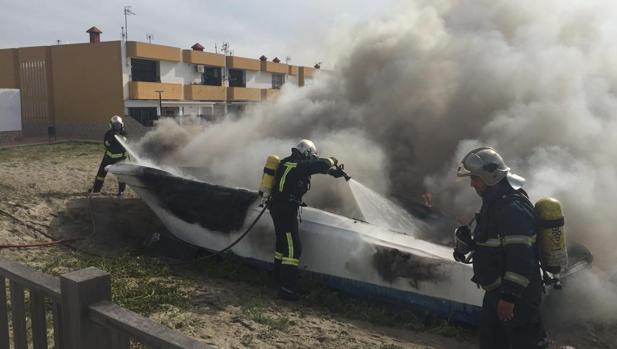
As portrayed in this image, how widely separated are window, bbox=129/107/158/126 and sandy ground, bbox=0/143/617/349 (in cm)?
1315

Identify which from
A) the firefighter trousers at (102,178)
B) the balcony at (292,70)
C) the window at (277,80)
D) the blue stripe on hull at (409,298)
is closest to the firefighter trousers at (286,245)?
the blue stripe on hull at (409,298)

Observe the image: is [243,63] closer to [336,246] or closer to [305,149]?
[305,149]

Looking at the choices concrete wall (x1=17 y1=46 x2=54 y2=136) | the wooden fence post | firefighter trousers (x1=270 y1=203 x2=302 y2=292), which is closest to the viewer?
the wooden fence post

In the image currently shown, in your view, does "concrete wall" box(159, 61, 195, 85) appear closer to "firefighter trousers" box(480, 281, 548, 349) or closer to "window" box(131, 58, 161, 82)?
"window" box(131, 58, 161, 82)

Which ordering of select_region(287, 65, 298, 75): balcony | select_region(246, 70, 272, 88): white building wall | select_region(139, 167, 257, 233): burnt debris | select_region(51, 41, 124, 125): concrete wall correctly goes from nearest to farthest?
1. select_region(139, 167, 257, 233): burnt debris
2. select_region(51, 41, 124, 125): concrete wall
3. select_region(246, 70, 272, 88): white building wall
4. select_region(287, 65, 298, 75): balcony

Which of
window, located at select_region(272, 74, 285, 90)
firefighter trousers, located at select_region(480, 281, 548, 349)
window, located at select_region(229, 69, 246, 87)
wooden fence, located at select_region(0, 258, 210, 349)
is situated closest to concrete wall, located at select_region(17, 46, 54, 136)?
window, located at select_region(229, 69, 246, 87)

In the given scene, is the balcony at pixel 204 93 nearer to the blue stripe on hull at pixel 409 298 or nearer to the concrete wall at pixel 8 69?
the concrete wall at pixel 8 69

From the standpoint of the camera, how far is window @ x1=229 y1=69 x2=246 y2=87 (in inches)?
1325

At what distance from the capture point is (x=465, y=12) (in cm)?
1079

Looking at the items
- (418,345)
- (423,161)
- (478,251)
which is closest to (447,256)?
(418,345)

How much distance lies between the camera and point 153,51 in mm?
24891

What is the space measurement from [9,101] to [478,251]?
22.5 metres

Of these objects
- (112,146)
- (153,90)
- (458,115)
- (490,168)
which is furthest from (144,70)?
(490,168)

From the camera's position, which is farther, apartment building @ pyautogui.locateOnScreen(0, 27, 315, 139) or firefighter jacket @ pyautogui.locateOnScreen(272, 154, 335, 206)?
apartment building @ pyautogui.locateOnScreen(0, 27, 315, 139)
